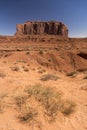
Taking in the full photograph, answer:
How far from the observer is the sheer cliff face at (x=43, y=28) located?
291 feet

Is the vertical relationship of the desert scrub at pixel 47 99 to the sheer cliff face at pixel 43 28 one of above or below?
below

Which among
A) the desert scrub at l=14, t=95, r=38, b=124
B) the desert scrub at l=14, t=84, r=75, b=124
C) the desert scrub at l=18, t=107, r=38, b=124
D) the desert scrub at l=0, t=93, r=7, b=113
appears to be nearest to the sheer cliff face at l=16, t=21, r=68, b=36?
the desert scrub at l=14, t=84, r=75, b=124

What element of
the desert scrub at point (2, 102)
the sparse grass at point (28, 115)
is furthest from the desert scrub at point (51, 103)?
the desert scrub at point (2, 102)

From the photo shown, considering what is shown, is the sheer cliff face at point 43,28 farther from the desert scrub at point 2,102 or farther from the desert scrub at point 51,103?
the desert scrub at point 2,102

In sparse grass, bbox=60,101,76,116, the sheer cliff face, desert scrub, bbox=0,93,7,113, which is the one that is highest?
the sheer cliff face

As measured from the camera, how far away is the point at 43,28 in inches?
3578

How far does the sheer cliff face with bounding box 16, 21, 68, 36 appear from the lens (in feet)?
291

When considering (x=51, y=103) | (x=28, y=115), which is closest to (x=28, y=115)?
(x=28, y=115)

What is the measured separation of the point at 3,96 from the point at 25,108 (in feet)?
3.62

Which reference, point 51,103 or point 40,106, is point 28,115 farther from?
point 51,103

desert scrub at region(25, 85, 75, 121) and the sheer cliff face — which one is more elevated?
the sheer cliff face

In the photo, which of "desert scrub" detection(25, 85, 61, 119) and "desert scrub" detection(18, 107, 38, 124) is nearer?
"desert scrub" detection(18, 107, 38, 124)

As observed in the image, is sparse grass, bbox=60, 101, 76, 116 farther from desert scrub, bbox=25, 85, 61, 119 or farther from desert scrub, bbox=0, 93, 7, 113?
desert scrub, bbox=0, 93, 7, 113

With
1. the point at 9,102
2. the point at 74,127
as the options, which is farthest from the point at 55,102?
the point at 9,102
